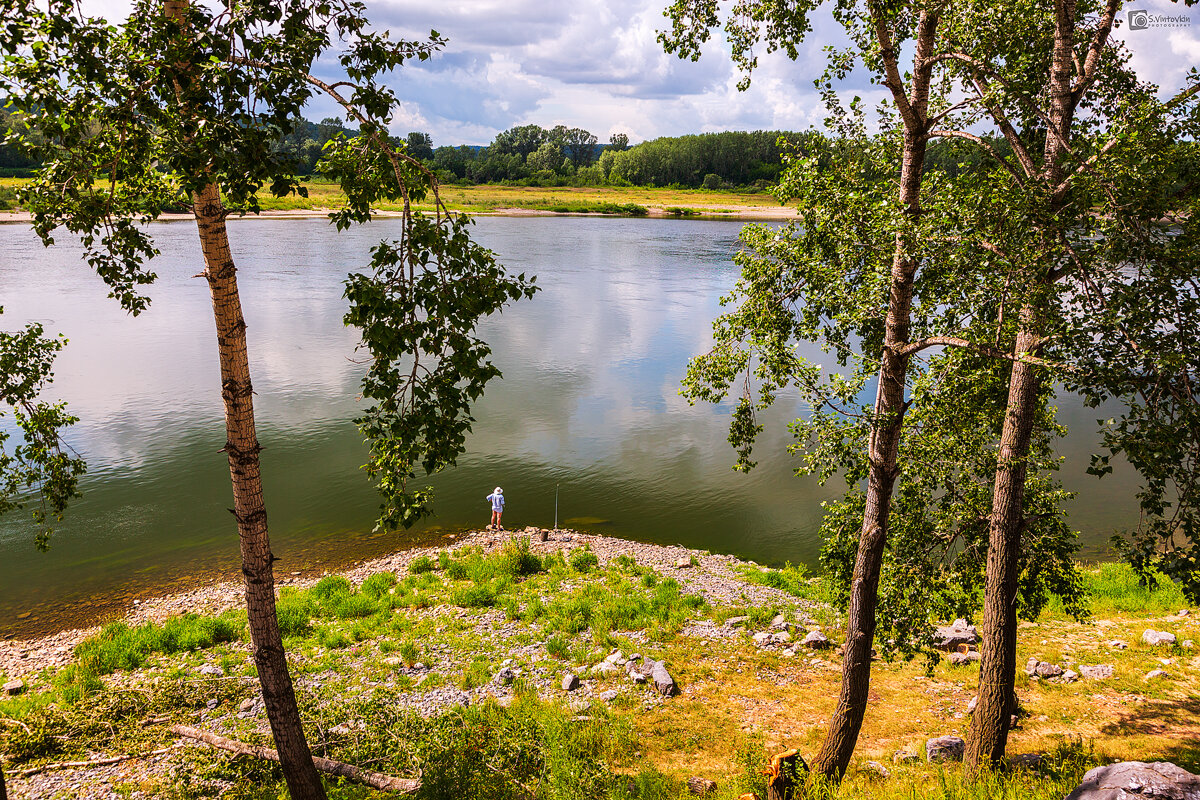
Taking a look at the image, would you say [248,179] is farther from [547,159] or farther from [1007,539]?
[547,159]

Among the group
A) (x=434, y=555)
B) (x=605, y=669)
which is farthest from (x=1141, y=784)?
(x=434, y=555)

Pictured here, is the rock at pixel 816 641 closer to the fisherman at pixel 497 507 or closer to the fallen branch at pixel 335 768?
the fallen branch at pixel 335 768

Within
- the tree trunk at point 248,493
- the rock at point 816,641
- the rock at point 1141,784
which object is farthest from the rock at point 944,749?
the tree trunk at point 248,493

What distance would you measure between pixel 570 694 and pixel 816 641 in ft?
17.2

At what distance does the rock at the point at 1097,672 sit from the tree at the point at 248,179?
12156 mm

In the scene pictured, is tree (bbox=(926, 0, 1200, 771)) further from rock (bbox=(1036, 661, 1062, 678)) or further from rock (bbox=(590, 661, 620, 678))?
rock (bbox=(590, 661, 620, 678))

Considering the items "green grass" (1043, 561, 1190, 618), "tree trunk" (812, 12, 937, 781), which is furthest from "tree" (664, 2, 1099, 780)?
"green grass" (1043, 561, 1190, 618)

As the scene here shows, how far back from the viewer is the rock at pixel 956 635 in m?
13.8

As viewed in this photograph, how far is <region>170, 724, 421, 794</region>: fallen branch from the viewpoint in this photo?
8.93 meters

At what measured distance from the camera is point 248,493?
7.14m

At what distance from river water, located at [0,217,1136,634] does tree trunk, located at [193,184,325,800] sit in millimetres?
12156

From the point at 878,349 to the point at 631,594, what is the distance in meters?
9.40

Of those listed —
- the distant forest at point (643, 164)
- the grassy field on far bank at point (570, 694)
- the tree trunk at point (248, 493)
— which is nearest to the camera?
the tree trunk at point (248, 493)

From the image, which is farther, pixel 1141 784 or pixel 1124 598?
pixel 1124 598
